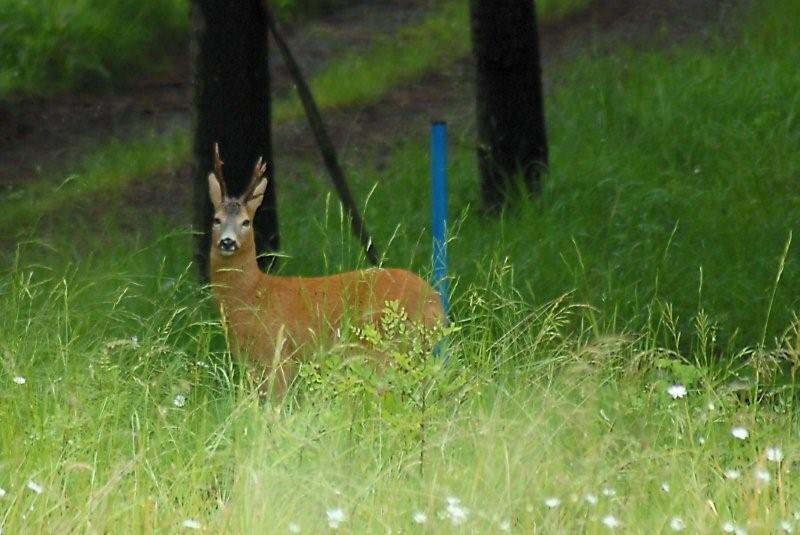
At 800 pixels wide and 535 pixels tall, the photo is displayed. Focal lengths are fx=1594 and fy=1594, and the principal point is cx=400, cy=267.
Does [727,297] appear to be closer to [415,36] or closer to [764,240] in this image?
[764,240]

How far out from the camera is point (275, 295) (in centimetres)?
701

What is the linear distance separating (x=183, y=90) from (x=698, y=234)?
6680 millimetres

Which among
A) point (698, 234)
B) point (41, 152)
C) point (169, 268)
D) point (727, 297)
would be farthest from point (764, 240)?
point (41, 152)

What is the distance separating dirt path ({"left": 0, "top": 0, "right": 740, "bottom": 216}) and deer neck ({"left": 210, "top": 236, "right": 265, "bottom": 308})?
5.37 metres

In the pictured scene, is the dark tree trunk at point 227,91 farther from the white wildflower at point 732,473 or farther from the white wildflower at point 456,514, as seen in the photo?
the white wildflower at point 456,514

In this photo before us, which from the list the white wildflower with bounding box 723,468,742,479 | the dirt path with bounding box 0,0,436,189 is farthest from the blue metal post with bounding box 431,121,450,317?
the dirt path with bounding box 0,0,436,189

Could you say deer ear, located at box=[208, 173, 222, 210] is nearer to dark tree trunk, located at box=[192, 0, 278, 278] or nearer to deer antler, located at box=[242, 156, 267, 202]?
deer antler, located at box=[242, 156, 267, 202]

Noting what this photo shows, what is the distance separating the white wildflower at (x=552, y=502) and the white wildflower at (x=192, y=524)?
37.0 inches

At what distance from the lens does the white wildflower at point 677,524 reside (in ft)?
13.8

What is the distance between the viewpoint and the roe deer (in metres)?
6.70

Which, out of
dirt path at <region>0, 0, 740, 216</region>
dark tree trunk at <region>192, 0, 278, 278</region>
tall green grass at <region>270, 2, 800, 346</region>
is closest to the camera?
dark tree trunk at <region>192, 0, 278, 278</region>

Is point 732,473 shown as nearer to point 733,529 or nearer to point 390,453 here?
point 733,529

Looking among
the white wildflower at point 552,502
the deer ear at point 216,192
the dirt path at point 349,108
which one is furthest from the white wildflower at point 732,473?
the dirt path at point 349,108

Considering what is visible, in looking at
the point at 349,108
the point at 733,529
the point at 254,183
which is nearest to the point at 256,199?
the point at 254,183
